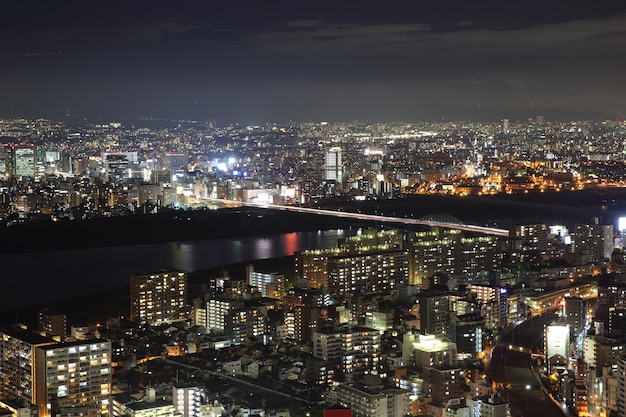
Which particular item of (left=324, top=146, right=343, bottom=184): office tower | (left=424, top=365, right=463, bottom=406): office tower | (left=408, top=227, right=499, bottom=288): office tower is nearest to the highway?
(left=408, top=227, right=499, bottom=288): office tower

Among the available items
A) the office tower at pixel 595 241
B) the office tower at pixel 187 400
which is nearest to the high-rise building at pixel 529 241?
the office tower at pixel 595 241

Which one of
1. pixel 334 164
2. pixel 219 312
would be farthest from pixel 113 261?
pixel 334 164

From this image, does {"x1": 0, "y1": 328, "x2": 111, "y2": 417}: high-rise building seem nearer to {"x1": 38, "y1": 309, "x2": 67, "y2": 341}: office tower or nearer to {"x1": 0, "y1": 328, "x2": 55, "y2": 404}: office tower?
{"x1": 0, "y1": 328, "x2": 55, "y2": 404}: office tower

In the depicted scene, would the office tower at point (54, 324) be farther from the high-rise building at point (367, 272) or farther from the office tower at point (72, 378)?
the high-rise building at point (367, 272)

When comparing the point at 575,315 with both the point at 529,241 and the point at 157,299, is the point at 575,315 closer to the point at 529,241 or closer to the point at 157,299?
the point at 157,299

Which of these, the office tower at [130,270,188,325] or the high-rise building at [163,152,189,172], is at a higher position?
the high-rise building at [163,152,189,172]

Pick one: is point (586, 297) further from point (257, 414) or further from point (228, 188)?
point (228, 188)
